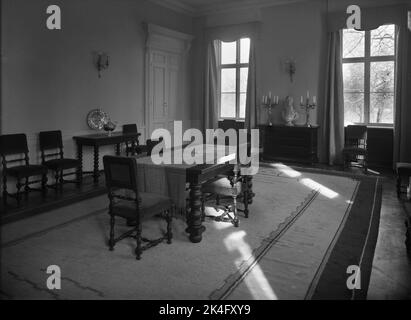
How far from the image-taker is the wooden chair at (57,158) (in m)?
5.40

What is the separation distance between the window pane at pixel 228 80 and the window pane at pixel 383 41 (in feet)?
10.6

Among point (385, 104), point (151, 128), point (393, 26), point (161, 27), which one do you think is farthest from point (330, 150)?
point (161, 27)

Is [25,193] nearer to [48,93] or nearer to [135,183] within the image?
[48,93]

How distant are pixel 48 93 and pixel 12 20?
1.15 m

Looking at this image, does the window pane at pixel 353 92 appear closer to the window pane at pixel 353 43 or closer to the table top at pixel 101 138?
the window pane at pixel 353 43

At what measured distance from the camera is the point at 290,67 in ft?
26.6

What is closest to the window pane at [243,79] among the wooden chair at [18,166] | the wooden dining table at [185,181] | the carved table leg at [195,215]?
the wooden chair at [18,166]

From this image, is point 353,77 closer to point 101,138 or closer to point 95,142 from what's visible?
point 101,138

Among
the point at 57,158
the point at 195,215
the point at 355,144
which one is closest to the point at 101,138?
the point at 57,158

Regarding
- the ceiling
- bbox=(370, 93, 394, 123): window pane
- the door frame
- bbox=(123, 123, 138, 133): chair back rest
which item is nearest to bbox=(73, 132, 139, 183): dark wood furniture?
bbox=(123, 123, 138, 133): chair back rest

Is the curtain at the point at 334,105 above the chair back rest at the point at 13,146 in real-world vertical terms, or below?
above

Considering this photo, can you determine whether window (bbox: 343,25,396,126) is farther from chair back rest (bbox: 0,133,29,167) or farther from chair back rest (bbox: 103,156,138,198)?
chair back rest (bbox: 0,133,29,167)

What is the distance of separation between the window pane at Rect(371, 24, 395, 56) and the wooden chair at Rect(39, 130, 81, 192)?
629 cm

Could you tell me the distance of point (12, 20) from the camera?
17.1 feet
